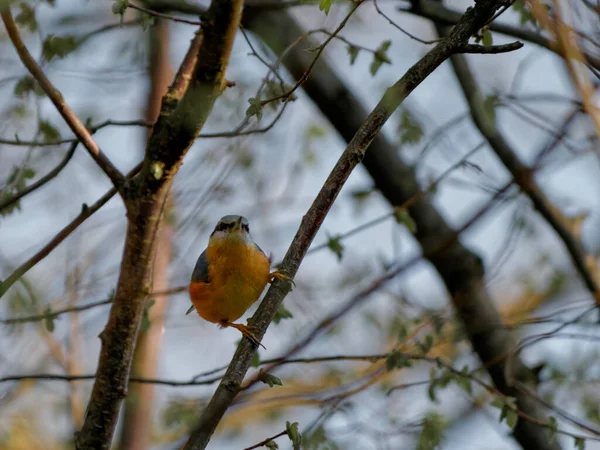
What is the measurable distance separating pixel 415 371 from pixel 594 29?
5670mm

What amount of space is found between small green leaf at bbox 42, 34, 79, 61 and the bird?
3.92 feet

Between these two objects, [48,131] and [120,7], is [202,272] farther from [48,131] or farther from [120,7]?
[120,7]

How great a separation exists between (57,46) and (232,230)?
123 centimetres

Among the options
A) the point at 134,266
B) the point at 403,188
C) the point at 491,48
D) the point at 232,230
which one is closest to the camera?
the point at 491,48

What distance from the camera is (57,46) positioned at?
11.1ft

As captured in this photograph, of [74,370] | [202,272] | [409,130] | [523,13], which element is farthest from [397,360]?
[74,370]

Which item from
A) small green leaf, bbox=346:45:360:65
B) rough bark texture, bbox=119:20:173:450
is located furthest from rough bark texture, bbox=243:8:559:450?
small green leaf, bbox=346:45:360:65

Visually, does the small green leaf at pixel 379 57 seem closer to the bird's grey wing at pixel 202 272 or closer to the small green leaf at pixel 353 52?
the small green leaf at pixel 353 52

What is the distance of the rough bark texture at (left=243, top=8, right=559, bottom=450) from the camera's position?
4812 millimetres

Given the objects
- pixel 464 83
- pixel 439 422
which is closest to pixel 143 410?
pixel 439 422

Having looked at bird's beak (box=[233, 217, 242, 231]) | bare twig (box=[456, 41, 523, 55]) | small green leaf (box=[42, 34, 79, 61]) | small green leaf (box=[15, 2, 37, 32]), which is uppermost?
small green leaf (box=[15, 2, 37, 32])

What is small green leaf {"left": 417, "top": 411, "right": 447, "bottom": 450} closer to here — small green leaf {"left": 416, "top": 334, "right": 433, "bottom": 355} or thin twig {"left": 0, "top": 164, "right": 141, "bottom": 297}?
small green leaf {"left": 416, "top": 334, "right": 433, "bottom": 355}

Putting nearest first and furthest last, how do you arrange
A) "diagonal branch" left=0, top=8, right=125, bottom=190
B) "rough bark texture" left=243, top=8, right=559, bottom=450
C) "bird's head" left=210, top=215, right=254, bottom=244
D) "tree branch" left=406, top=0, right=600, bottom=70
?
"diagonal branch" left=0, top=8, right=125, bottom=190
"tree branch" left=406, top=0, right=600, bottom=70
"bird's head" left=210, top=215, right=254, bottom=244
"rough bark texture" left=243, top=8, right=559, bottom=450

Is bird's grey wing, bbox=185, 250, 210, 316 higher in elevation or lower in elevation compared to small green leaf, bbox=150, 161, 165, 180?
higher
